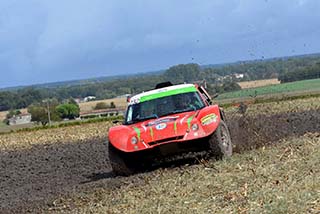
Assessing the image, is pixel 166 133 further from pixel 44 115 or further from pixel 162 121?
pixel 44 115

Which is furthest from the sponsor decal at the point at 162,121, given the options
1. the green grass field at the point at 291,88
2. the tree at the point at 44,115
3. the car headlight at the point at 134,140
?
the tree at the point at 44,115

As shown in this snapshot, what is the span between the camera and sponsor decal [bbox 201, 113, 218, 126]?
1275 centimetres

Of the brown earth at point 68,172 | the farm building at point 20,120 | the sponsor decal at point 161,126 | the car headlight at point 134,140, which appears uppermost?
the sponsor decal at point 161,126

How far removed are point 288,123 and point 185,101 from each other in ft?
28.5

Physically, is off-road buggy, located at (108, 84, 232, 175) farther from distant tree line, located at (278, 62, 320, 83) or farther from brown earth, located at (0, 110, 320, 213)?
distant tree line, located at (278, 62, 320, 83)

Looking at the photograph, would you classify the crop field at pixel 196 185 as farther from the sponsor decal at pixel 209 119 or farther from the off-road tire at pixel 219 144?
the sponsor decal at pixel 209 119

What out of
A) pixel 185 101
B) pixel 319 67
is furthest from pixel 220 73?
pixel 319 67

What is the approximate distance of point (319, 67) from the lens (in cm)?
5459

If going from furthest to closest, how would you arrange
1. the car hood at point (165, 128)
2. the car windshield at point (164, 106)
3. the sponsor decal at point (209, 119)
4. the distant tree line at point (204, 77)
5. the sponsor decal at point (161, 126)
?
the distant tree line at point (204, 77)
the car windshield at point (164, 106)
the sponsor decal at point (209, 119)
the sponsor decal at point (161, 126)
the car hood at point (165, 128)

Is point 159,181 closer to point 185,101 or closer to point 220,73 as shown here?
point 185,101

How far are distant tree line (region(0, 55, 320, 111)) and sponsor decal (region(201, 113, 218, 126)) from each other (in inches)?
205

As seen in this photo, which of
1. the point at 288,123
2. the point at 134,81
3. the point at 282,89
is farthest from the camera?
the point at 134,81

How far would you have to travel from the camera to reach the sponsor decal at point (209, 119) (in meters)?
12.8

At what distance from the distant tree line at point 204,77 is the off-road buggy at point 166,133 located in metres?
4.47
